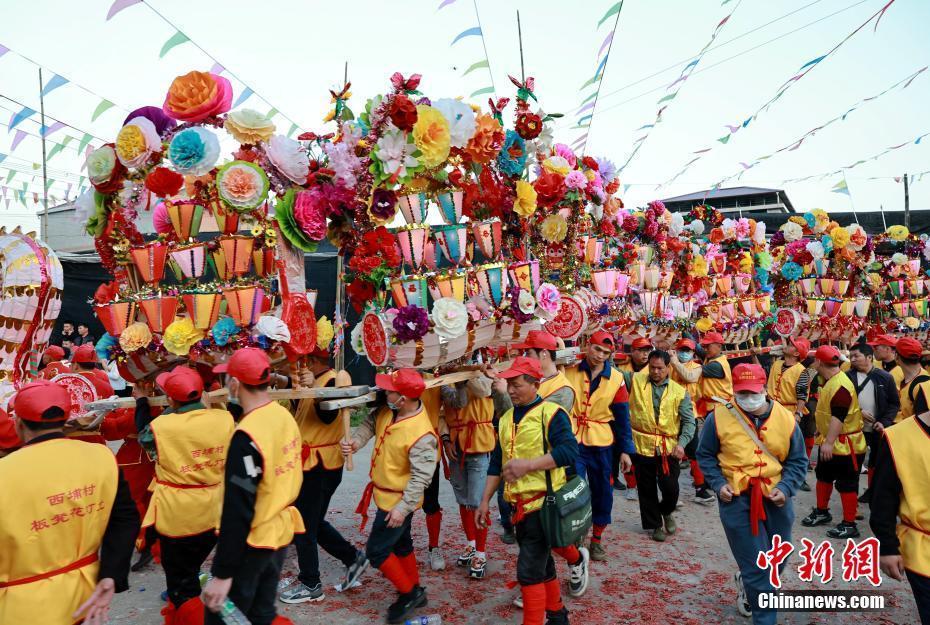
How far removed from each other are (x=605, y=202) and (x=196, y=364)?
446 cm

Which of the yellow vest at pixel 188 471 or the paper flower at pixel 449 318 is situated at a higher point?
the paper flower at pixel 449 318

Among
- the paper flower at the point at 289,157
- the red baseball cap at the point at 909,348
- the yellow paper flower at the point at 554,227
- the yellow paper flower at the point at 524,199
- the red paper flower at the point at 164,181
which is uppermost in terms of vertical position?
the paper flower at the point at 289,157

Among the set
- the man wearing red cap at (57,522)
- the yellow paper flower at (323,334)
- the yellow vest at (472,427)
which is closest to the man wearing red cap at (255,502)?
the man wearing red cap at (57,522)

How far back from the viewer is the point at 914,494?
10.1 feet

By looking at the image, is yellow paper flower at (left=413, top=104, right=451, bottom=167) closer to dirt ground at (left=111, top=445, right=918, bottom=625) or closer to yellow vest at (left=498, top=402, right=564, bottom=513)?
yellow vest at (left=498, top=402, right=564, bottom=513)

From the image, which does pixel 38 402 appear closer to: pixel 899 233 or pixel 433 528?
pixel 433 528

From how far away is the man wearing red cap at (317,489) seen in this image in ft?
15.0

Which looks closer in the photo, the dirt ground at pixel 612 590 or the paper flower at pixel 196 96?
the paper flower at pixel 196 96

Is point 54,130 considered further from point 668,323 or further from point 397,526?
point 668,323

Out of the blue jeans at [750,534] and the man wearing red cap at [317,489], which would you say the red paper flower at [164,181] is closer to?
the man wearing red cap at [317,489]

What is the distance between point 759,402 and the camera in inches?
157

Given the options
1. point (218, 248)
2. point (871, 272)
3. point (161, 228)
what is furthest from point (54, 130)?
point (871, 272)

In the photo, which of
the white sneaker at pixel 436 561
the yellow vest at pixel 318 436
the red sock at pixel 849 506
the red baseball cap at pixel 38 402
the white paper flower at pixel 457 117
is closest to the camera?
the red baseball cap at pixel 38 402

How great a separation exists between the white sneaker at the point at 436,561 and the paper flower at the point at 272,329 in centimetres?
235
